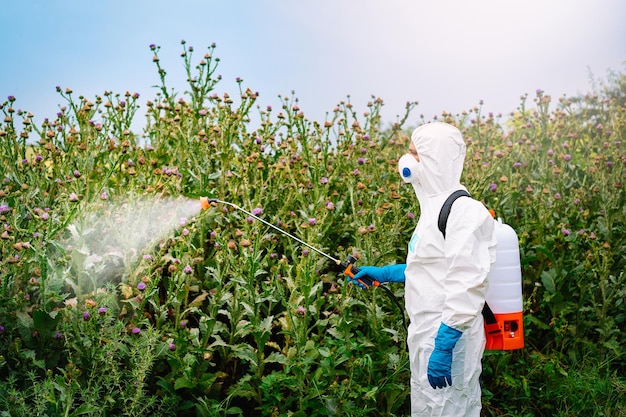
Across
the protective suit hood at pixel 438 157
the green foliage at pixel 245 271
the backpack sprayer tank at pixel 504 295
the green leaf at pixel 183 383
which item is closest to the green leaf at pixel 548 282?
the green foliage at pixel 245 271

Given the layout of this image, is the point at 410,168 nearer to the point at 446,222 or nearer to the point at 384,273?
the point at 446,222

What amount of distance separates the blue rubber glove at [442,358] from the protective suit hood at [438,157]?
0.61 m

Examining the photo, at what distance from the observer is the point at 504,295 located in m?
3.13

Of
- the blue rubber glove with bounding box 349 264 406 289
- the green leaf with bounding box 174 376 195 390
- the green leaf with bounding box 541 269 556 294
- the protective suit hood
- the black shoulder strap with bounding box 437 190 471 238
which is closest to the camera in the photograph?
the black shoulder strap with bounding box 437 190 471 238

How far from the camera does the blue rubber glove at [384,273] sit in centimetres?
343

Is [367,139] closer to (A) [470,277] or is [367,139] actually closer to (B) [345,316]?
(B) [345,316]

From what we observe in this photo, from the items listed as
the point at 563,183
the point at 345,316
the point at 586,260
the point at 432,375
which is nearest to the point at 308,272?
the point at 345,316

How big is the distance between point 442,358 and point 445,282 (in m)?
0.30

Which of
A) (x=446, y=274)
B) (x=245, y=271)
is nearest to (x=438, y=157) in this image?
(x=446, y=274)

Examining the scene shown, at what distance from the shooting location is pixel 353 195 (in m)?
4.85

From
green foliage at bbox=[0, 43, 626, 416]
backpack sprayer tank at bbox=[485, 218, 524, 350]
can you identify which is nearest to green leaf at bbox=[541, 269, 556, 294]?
green foliage at bbox=[0, 43, 626, 416]

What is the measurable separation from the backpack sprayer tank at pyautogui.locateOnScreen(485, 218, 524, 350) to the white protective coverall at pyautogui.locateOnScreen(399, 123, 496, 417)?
88 millimetres

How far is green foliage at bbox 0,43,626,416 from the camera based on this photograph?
3.59 m

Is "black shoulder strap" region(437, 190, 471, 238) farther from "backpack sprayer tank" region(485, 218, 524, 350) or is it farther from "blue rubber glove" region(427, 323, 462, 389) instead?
"blue rubber glove" region(427, 323, 462, 389)
